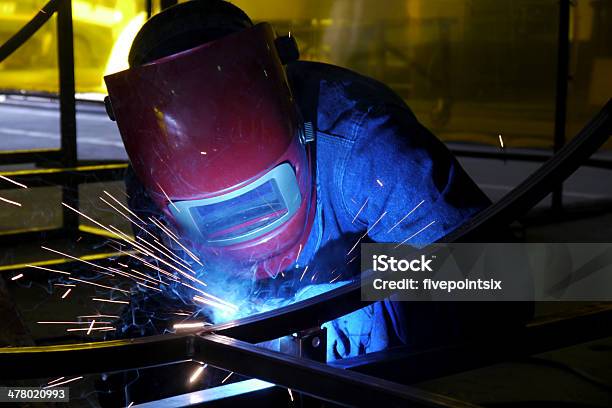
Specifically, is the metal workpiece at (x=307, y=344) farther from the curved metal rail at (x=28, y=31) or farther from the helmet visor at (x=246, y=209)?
the curved metal rail at (x=28, y=31)

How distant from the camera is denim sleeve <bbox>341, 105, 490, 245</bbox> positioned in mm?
1707

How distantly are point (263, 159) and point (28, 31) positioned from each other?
289cm

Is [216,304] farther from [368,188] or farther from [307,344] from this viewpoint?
[307,344]

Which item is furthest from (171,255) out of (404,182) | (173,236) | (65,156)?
(65,156)

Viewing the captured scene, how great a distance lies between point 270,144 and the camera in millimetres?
1722

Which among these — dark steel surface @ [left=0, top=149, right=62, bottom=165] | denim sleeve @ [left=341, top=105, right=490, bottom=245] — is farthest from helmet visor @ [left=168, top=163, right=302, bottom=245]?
dark steel surface @ [left=0, top=149, right=62, bottom=165]

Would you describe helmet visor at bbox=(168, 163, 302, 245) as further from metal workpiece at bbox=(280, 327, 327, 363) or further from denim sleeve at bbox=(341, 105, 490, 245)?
metal workpiece at bbox=(280, 327, 327, 363)

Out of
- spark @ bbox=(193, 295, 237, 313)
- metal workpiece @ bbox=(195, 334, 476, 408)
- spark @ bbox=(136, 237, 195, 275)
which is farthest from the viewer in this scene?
spark @ bbox=(136, 237, 195, 275)

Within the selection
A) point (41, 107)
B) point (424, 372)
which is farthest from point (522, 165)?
point (41, 107)

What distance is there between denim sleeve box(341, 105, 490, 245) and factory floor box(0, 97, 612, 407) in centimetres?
27

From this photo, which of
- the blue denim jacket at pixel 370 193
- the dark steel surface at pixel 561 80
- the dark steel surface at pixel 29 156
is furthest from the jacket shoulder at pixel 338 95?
the dark steel surface at pixel 561 80

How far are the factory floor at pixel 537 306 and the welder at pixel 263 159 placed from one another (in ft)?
1.06

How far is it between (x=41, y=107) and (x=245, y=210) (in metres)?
11.8

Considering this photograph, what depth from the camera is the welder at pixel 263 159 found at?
1656 millimetres
